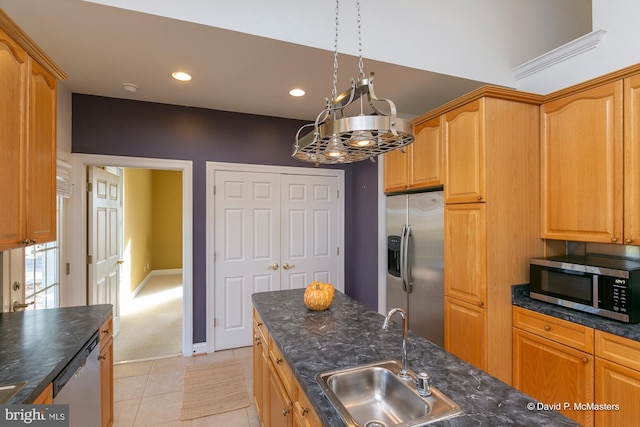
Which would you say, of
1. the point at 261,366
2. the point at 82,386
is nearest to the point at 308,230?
the point at 261,366

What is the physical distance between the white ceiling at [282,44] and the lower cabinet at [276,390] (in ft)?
6.15

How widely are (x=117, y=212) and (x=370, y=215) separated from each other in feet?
10.4

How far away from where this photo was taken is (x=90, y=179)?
316 cm

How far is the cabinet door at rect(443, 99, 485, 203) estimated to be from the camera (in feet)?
7.27

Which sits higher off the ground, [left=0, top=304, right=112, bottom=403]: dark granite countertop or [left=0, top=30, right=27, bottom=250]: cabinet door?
[left=0, top=30, right=27, bottom=250]: cabinet door

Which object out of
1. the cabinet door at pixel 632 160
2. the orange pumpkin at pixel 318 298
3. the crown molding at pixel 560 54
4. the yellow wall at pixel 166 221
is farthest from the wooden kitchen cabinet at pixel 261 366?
the yellow wall at pixel 166 221

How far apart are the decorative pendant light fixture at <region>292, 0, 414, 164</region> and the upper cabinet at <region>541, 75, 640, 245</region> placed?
1.51 metres

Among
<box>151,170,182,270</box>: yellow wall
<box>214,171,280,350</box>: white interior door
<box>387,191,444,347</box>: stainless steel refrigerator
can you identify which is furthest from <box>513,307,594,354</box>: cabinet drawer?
<box>151,170,182,270</box>: yellow wall

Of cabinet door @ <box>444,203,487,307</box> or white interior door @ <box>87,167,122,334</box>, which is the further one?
white interior door @ <box>87,167,122,334</box>

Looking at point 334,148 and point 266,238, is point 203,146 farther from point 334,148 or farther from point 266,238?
point 334,148

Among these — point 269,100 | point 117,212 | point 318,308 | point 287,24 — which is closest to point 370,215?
point 269,100

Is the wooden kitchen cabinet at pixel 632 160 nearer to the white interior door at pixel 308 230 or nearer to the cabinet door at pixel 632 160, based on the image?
the cabinet door at pixel 632 160

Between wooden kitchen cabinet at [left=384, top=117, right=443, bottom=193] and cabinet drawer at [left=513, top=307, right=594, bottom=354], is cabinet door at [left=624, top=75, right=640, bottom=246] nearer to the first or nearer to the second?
cabinet drawer at [left=513, top=307, right=594, bottom=354]

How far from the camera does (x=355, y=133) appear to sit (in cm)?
123
